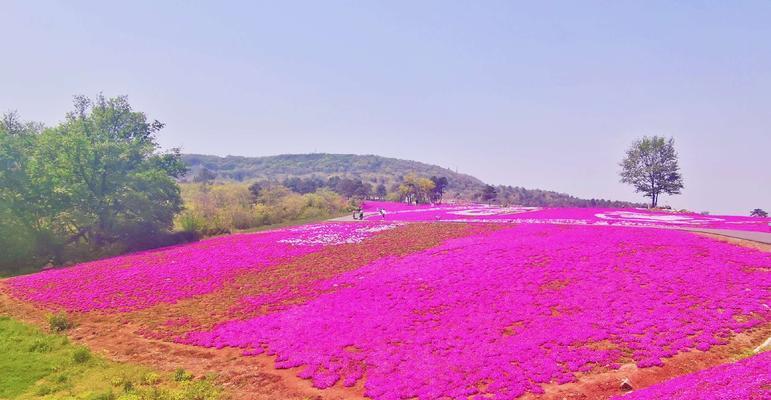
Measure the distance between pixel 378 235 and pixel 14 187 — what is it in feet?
98.4

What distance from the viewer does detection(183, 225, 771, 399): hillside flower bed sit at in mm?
10961

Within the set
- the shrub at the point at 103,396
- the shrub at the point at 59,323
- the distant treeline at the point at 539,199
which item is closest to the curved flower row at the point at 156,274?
the shrub at the point at 59,323

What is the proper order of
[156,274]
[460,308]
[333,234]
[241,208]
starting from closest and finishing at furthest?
[460,308] → [156,274] → [333,234] → [241,208]

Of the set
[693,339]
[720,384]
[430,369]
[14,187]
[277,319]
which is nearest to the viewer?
[720,384]

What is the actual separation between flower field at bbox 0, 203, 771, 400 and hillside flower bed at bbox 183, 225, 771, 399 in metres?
0.06

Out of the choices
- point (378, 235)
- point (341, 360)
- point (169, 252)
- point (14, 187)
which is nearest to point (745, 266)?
point (341, 360)

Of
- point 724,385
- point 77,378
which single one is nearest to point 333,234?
point 77,378

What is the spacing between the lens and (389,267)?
23.3 meters

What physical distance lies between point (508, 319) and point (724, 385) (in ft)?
24.6

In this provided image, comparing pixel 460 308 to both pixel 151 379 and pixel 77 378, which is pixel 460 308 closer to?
pixel 151 379

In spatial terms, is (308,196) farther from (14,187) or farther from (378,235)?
(14,187)

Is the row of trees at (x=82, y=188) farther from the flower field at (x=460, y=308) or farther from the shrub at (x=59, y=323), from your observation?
the shrub at (x=59, y=323)

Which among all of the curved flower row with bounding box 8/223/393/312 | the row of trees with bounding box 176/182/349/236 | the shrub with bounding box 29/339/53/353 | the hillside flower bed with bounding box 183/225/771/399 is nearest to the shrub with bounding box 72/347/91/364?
the shrub with bounding box 29/339/53/353

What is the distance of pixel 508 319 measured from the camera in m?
14.4
